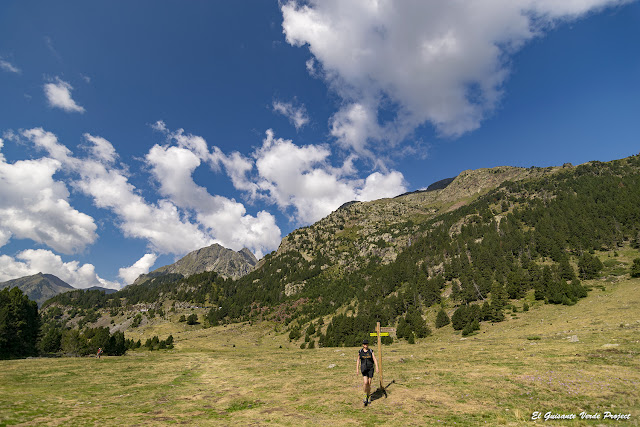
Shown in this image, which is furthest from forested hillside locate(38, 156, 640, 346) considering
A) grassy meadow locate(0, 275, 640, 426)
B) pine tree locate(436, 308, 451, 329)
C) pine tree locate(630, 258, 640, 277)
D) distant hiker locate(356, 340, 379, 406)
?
distant hiker locate(356, 340, 379, 406)

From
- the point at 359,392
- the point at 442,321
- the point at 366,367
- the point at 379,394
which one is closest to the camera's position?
the point at 366,367

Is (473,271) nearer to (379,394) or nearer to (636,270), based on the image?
(636,270)

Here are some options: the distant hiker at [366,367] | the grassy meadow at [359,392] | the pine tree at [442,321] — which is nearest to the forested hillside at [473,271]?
the pine tree at [442,321]

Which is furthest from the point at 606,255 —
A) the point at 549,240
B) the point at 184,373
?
the point at 184,373

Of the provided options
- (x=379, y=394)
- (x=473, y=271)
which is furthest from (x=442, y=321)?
(x=379, y=394)

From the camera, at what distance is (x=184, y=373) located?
86.6ft

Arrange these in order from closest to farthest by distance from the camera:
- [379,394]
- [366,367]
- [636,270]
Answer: [366,367]
[379,394]
[636,270]

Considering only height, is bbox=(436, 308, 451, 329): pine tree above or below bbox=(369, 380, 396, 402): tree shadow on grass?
below

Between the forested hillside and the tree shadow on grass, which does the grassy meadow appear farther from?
the forested hillside

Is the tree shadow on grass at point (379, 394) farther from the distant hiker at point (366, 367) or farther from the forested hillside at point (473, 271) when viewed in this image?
the forested hillside at point (473, 271)

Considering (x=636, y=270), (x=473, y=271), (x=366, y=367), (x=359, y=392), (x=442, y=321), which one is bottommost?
(x=442, y=321)

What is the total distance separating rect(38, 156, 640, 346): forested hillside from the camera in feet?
216

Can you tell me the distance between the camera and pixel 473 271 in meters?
86.6

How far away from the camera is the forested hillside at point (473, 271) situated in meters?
65.8
